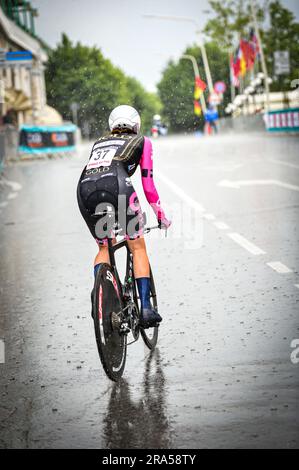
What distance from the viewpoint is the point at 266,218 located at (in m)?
13.0

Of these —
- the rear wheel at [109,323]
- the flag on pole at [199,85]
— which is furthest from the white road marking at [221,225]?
the rear wheel at [109,323]

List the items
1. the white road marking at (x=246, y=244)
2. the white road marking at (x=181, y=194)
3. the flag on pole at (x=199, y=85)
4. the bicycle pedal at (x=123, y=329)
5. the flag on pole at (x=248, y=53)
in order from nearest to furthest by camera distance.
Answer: the bicycle pedal at (x=123, y=329) → the white road marking at (x=246, y=244) → the white road marking at (x=181, y=194) → the flag on pole at (x=199, y=85) → the flag on pole at (x=248, y=53)

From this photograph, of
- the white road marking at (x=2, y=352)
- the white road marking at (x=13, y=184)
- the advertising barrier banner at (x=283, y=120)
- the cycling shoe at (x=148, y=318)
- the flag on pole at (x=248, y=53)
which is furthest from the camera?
the flag on pole at (x=248, y=53)

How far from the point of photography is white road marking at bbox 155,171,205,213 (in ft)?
49.7

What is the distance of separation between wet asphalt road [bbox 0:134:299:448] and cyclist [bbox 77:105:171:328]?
0.59m

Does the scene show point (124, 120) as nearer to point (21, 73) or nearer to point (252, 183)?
point (252, 183)

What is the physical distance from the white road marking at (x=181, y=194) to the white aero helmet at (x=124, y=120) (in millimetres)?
8774

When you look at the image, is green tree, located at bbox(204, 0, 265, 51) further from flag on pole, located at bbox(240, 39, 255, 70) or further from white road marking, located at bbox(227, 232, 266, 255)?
white road marking, located at bbox(227, 232, 266, 255)

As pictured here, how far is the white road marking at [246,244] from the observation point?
10025 mm

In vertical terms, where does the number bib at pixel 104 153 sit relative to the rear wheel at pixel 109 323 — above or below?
above

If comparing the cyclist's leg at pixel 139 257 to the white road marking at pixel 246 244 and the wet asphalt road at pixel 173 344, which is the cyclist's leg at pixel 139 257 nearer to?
the wet asphalt road at pixel 173 344

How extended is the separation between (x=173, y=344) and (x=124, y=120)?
1.53m

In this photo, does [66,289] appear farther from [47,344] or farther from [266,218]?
[266,218]

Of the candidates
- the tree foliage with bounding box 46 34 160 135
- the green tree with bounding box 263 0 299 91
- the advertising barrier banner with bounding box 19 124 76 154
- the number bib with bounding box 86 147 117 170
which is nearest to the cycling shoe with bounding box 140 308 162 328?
the number bib with bounding box 86 147 117 170
